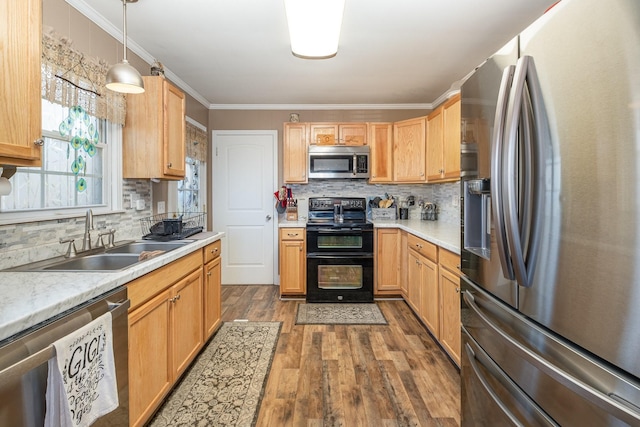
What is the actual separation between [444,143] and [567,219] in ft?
8.28

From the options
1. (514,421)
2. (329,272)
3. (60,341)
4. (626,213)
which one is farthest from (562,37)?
(329,272)

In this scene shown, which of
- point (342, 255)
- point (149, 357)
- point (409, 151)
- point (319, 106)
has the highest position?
point (319, 106)

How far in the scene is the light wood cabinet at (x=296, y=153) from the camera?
164 inches

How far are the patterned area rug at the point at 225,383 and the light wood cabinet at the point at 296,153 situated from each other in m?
1.96

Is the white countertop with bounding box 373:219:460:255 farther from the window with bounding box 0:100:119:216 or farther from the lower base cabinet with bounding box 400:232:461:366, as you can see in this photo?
the window with bounding box 0:100:119:216

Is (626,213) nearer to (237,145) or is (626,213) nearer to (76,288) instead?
(76,288)

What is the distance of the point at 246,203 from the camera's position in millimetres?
4508

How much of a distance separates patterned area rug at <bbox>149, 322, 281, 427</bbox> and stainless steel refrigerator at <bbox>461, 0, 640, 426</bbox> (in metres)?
1.38

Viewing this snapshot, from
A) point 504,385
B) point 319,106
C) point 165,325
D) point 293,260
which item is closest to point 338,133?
point 319,106

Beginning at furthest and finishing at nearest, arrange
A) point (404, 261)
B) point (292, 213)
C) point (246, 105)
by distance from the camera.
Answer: point (246, 105)
point (292, 213)
point (404, 261)

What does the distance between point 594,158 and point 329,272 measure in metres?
3.18

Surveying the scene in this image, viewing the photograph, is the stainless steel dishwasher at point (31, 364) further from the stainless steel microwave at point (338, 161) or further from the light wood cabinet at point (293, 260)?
the stainless steel microwave at point (338, 161)

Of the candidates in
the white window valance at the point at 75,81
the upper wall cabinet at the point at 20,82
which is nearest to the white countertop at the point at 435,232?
the white window valance at the point at 75,81

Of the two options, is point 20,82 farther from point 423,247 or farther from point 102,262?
point 423,247
